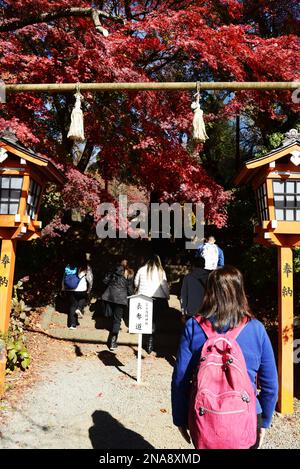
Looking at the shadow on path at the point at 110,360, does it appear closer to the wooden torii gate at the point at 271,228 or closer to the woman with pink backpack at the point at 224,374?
the wooden torii gate at the point at 271,228

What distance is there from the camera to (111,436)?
14.6 feet

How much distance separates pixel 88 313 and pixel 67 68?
5.42 meters

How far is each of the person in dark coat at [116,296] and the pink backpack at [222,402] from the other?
5454mm

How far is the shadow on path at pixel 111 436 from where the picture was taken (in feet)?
14.0

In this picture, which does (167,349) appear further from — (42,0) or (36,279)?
(42,0)

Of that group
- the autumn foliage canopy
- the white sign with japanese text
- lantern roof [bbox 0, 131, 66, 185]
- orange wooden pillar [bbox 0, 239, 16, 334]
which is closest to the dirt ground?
the white sign with japanese text

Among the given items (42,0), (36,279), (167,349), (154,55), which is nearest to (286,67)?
(154,55)

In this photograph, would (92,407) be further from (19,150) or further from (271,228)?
(19,150)

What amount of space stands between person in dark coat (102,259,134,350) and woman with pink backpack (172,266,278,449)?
17.1 ft

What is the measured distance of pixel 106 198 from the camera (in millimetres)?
7422

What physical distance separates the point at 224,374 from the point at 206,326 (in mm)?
291

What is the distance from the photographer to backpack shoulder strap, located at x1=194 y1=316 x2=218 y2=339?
2.26 metres

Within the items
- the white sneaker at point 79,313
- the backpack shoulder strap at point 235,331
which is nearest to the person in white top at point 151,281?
the white sneaker at point 79,313
